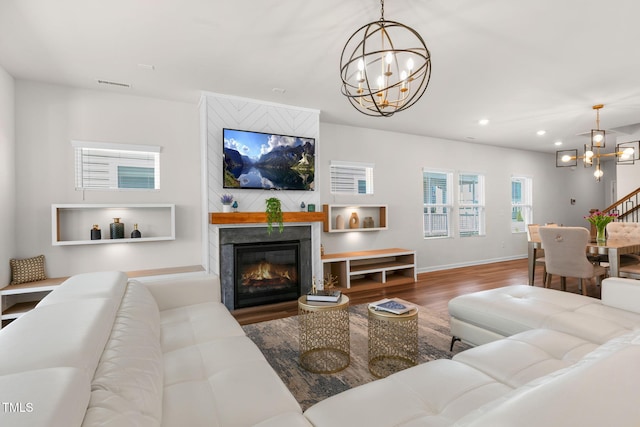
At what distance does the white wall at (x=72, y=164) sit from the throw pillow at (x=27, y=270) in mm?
120

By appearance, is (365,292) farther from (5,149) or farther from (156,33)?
(5,149)

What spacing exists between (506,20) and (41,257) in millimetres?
5147

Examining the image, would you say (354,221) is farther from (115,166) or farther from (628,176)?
(628,176)

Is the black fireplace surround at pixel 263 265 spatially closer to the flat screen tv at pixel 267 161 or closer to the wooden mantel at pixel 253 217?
the wooden mantel at pixel 253 217

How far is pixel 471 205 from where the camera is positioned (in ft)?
22.7

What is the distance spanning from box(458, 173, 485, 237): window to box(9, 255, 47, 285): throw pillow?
6969mm

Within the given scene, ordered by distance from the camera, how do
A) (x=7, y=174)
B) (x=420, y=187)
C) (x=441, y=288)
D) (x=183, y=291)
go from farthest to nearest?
(x=420, y=187) < (x=441, y=288) < (x=7, y=174) < (x=183, y=291)

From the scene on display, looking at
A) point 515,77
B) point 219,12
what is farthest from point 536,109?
point 219,12

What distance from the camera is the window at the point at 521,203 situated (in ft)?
25.5

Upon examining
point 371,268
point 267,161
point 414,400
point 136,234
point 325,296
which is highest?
point 267,161

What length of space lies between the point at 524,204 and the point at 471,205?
2108 millimetres

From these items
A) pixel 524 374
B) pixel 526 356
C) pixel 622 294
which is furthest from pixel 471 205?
pixel 524 374

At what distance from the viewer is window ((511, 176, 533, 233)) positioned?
7.76 meters

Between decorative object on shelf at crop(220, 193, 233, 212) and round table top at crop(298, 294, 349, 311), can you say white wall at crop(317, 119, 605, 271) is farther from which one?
round table top at crop(298, 294, 349, 311)
